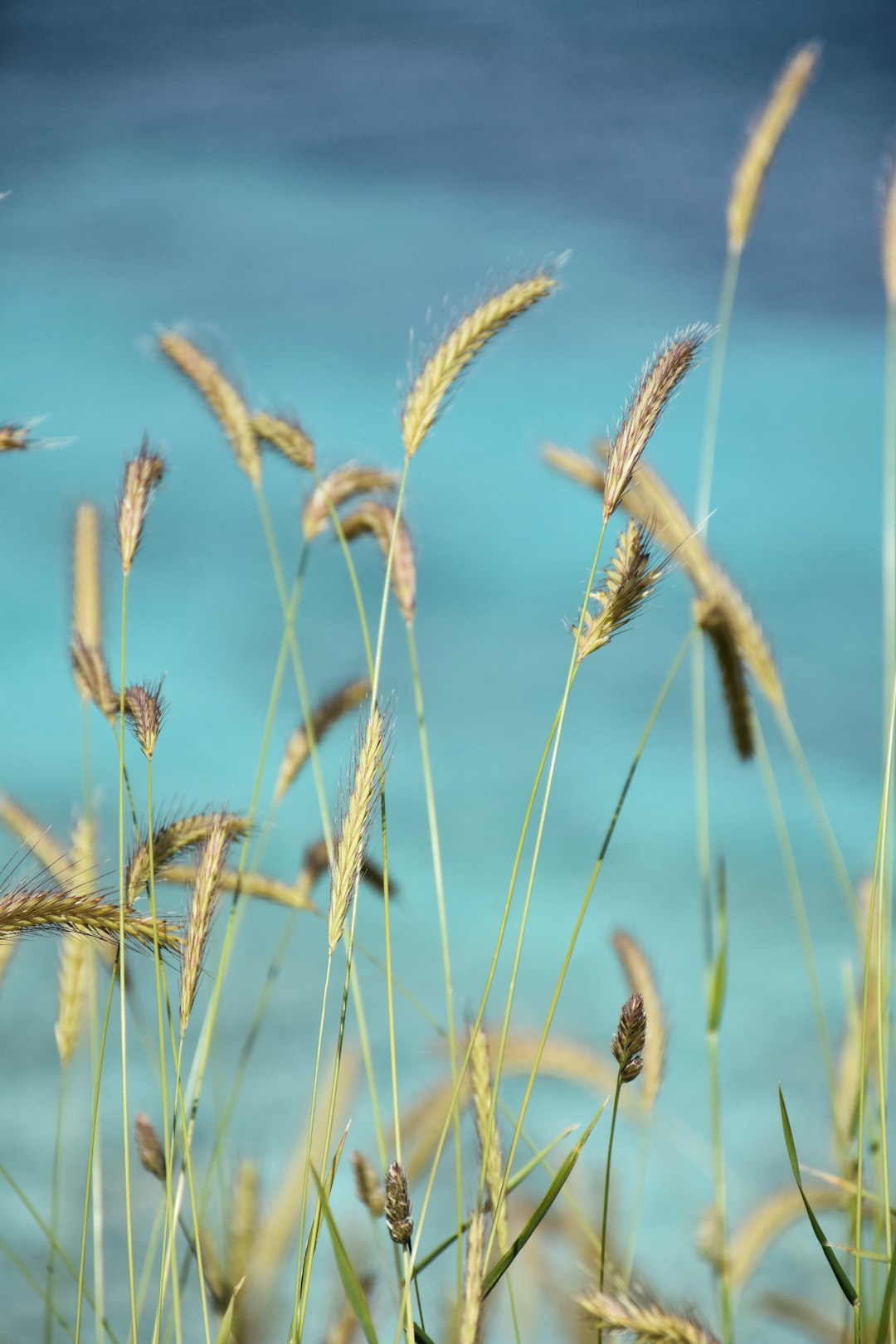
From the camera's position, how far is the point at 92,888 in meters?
0.85

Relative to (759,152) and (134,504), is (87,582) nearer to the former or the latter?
(134,504)

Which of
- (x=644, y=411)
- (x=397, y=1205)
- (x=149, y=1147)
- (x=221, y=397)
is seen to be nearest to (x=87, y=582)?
(x=221, y=397)

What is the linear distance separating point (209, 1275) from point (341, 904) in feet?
1.75

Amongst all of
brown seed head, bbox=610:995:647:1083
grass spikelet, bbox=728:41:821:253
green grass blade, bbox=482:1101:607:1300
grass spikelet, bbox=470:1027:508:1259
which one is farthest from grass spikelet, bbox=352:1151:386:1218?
grass spikelet, bbox=728:41:821:253

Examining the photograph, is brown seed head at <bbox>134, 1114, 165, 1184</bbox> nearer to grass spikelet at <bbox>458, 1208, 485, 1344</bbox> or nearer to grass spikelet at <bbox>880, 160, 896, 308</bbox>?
grass spikelet at <bbox>458, 1208, 485, 1344</bbox>

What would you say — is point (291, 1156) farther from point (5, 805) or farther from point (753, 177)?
point (753, 177)

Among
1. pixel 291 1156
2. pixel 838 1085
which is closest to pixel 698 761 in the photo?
pixel 838 1085

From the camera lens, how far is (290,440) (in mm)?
1146

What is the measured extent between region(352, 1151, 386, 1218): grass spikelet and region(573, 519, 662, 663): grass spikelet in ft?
1.54

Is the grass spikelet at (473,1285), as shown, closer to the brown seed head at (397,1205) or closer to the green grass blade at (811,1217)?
the brown seed head at (397,1205)

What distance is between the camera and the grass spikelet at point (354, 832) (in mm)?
687

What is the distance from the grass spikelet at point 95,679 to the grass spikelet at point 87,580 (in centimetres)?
16

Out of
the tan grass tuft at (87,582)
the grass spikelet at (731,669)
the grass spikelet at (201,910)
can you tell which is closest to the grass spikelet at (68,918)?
the grass spikelet at (201,910)

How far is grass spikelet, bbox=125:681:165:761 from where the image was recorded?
0.81 metres
